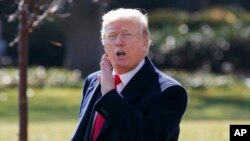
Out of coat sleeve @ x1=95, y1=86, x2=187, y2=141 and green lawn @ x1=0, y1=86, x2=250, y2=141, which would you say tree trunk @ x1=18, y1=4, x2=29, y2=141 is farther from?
coat sleeve @ x1=95, y1=86, x2=187, y2=141

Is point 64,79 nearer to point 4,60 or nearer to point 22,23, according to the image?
point 4,60

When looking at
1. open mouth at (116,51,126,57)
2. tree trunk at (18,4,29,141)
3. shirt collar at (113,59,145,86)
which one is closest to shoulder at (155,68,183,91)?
shirt collar at (113,59,145,86)

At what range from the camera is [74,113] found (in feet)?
60.1

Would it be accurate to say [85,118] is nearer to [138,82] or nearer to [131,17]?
[138,82]

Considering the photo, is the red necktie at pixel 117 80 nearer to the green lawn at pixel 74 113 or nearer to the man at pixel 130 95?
the man at pixel 130 95

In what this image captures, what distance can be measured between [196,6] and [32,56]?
10.7m

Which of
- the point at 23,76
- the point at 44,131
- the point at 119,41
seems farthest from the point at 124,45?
the point at 44,131

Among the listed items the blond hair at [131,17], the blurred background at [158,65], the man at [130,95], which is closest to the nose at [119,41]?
the man at [130,95]

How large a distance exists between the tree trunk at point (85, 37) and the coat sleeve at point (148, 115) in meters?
20.6

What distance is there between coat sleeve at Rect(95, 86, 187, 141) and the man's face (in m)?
0.19

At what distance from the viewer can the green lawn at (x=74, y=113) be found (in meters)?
13.3

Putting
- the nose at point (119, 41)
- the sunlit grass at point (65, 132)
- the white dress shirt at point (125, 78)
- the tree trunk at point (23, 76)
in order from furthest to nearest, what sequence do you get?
the sunlit grass at point (65, 132), the tree trunk at point (23, 76), the white dress shirt at point (125, 78), the nose at point (119, 41)

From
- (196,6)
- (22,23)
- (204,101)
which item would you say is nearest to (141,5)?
(196,6)

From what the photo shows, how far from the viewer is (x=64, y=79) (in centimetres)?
2303
